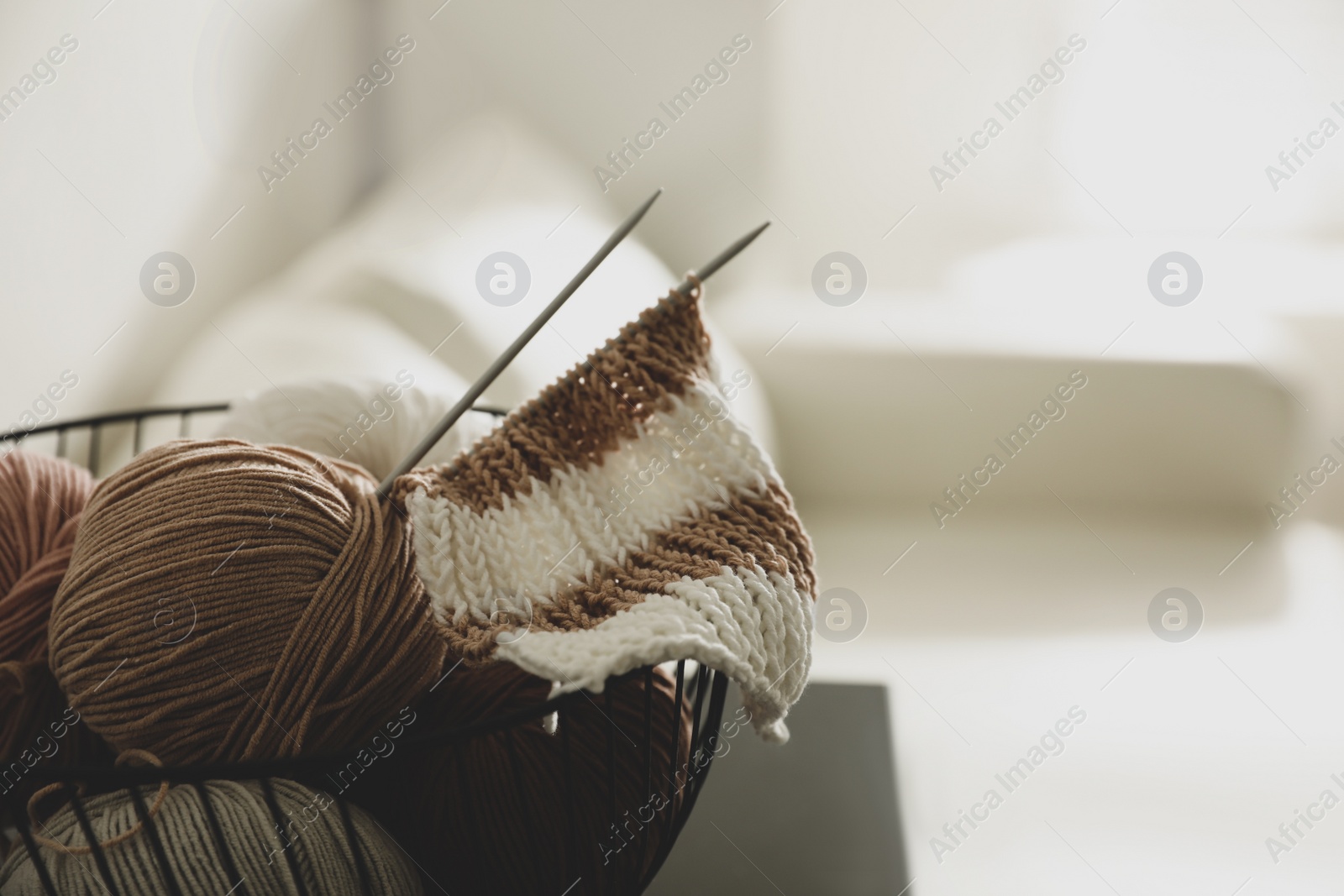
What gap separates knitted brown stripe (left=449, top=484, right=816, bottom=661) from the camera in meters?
0.42

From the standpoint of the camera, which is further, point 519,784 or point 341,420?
point 341,420

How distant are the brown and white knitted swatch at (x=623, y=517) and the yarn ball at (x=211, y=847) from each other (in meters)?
0.09

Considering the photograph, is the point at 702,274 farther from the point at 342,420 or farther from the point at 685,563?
the point at 342,420

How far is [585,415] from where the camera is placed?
1.51ft

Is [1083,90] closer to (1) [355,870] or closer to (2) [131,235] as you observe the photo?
(2) [131,235]

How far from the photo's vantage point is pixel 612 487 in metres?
0.46

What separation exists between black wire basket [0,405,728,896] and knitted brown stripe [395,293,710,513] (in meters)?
0.10

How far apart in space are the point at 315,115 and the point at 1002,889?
1076 mm

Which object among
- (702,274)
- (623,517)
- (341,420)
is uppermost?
(702,274)

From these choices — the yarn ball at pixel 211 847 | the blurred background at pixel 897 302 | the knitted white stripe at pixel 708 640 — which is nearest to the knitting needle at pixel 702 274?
the knitted white stripe at pixel 708 640

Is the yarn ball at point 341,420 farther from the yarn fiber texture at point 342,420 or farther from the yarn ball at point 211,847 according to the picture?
the yarn ball at point 211,847

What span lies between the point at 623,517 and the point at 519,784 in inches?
4.8

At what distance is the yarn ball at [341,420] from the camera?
1.86 feet

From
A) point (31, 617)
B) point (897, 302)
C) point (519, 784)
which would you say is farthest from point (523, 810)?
point (897, 302)
